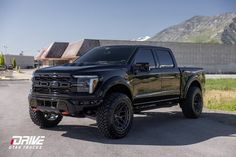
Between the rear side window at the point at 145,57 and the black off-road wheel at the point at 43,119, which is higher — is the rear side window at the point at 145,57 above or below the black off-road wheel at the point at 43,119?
A: above

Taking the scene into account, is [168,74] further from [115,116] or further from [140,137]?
[115,116]

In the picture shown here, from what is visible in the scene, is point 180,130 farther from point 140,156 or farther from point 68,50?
point 68,50

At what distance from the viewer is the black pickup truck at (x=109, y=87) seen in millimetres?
7082

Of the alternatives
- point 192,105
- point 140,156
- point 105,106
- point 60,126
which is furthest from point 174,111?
point 140,156

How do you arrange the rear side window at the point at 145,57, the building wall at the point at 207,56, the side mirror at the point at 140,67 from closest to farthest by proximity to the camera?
the side mirror at the point at 140,67, the rear side window at the point at 145,57, the building wall at the point at 207,56

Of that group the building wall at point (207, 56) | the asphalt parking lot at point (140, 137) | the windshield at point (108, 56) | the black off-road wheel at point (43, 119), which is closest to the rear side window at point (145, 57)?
the windshield at point (108, 56)

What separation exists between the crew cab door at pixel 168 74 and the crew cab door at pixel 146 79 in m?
0.24

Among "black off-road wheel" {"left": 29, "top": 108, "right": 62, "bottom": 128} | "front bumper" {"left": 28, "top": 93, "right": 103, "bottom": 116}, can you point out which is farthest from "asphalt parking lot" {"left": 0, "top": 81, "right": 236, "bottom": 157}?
"front bumper" {"left": 28, "top": 93, "right": 103, "bottom": 116}

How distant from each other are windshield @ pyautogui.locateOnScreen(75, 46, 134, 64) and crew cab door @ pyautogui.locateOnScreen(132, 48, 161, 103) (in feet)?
0.82

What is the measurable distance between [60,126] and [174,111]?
4.56 m

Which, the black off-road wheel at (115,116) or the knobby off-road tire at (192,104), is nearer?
the black off-road wheel at (115,116)

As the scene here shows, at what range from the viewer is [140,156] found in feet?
19.7

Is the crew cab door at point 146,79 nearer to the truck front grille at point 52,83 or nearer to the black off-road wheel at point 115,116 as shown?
the black off-road wheel at point 115,116

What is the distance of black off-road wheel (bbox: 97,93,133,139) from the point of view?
23.4 feet
